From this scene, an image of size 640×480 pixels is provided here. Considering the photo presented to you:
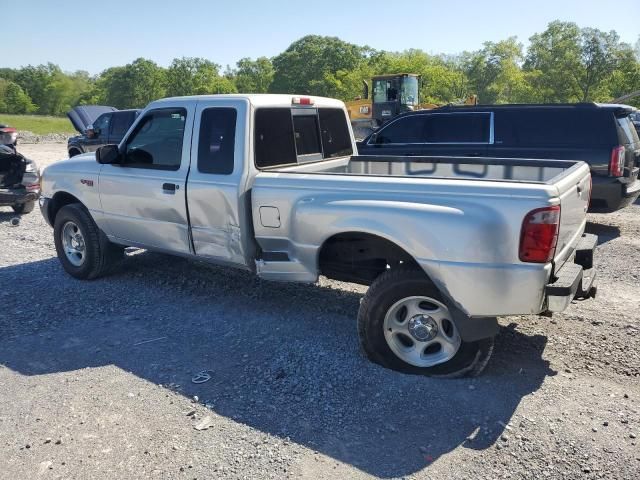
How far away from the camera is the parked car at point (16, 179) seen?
31.6ft

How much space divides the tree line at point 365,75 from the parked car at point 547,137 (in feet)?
129

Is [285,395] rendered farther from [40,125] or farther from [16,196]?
[40,125]

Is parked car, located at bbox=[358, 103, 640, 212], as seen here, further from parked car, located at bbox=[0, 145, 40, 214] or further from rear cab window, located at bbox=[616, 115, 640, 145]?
parked car, located at bbox=[0, 145, 40, 214]

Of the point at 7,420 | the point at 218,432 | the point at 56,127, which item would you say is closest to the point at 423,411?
the point at 218,432

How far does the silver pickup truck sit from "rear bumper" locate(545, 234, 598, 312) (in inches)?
0.5

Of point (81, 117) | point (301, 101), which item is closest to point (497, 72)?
point (81, 117)

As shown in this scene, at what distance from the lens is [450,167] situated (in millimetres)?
5230

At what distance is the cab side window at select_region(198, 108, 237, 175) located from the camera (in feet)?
14.9

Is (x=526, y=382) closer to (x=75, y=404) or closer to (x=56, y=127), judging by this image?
(x=75, y=404)

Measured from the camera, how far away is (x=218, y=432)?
10.5ft

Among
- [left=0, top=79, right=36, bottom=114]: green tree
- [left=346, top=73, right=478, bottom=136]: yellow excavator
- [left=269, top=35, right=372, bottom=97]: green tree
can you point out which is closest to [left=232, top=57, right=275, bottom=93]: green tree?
[left=269, top=35, right=372, bottom=97]: green tree

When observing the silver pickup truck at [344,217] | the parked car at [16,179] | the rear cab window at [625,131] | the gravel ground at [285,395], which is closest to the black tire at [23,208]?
the parked car at [16,179]

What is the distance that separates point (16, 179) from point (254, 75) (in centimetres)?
7873

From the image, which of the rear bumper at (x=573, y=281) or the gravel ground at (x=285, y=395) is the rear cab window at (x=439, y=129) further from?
the rear bumper at (x=573, y=281)
